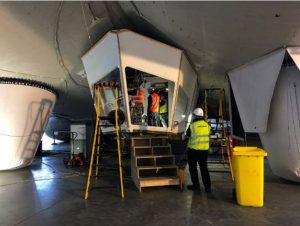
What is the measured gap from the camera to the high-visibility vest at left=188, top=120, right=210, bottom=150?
5.00 m

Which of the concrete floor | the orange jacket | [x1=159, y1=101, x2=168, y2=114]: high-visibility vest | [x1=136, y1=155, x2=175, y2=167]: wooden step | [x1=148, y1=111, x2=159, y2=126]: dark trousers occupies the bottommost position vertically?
the concrete floor

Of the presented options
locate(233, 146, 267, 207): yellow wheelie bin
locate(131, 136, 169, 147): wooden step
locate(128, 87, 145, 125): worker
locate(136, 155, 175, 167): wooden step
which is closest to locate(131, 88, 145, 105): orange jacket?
locate(128, 87, 145, 125): worker

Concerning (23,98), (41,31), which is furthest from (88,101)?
(41,31)

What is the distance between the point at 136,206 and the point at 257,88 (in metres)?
3.26

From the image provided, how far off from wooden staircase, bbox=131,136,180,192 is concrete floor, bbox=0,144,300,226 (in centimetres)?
17

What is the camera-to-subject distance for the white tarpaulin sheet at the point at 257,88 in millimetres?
5203

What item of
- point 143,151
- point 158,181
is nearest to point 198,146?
point 158,181

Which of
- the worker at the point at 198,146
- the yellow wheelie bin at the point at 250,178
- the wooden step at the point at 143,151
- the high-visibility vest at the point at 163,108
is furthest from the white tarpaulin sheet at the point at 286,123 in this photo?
the high-visibility vest at the point at 163,108

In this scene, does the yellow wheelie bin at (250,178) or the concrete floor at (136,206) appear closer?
the concrete floor at (136,206)

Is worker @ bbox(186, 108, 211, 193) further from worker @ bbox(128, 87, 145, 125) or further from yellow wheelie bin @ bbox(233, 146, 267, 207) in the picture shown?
worker @ bbox(128, 87, 145, 125)

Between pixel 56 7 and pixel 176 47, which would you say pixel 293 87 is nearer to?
pixel 176 47

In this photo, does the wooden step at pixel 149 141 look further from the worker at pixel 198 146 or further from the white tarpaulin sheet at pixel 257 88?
the white tarpaulin sheet at pixel 257 88

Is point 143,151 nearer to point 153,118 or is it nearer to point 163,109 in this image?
point 153,118

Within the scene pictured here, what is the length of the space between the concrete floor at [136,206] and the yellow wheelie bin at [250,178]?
0.15 meters
